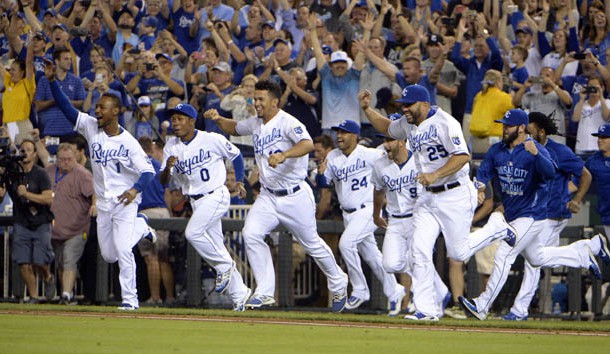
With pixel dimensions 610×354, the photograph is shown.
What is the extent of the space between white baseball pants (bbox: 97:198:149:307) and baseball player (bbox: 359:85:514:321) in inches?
122

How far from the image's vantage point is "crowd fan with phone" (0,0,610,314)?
1686cm

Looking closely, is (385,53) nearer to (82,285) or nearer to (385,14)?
(385,14)

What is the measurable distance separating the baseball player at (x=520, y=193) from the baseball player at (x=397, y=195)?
1147 mm

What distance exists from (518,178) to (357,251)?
2544 millimetres

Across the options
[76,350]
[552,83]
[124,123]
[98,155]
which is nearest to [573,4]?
[552,83]

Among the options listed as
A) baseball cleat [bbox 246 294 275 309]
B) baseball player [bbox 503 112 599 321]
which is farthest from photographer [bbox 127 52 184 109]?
baseball player [bbox 503 112 599 321]

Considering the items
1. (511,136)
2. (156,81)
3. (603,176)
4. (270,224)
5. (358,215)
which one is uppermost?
(156,81)

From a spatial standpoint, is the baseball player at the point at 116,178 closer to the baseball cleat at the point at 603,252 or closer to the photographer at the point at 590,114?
the baseball cleat at the point at 603,252

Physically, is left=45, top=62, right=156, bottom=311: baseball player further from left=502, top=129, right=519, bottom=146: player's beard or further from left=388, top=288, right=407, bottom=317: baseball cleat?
left=502, top=129, right=519, bottom=146: player's beard

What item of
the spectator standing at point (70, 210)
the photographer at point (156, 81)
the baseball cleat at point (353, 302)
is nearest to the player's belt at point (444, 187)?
the baseball cleat at point (353, 302)

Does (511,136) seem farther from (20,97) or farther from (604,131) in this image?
(20,97)

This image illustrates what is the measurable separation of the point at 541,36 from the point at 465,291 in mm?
4499

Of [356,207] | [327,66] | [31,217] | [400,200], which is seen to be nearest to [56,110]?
[31,217]

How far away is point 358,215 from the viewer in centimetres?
1468
